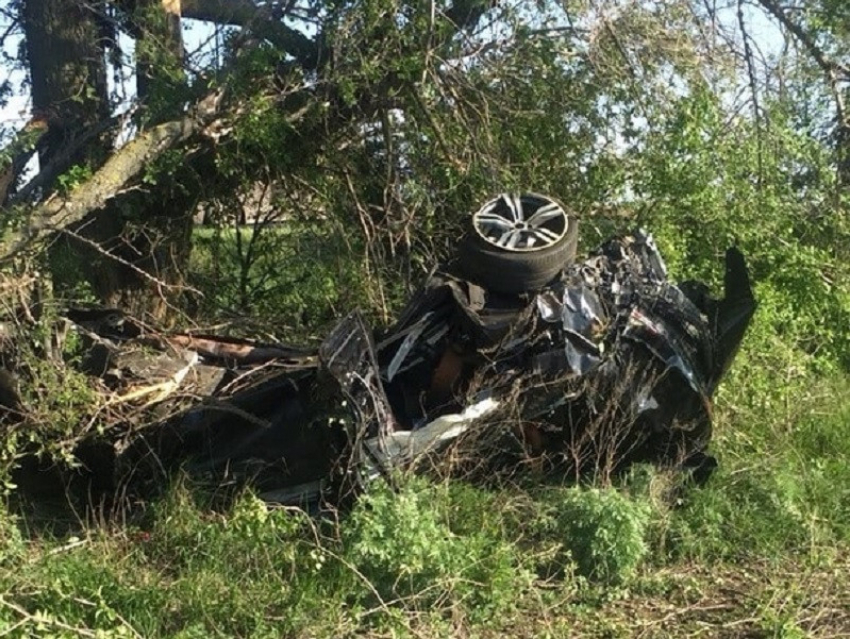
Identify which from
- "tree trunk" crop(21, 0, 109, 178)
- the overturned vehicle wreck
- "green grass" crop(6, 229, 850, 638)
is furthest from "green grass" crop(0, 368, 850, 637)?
"tree trunk" crop(21, 0, 109, 178)

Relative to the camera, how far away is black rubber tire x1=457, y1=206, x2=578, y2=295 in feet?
20.5

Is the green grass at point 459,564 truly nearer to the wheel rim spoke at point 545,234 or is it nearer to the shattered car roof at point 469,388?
the shattered car roof at point 469,388

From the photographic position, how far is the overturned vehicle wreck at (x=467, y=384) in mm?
5797

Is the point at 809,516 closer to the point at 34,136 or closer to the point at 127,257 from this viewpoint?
the point at 34,136

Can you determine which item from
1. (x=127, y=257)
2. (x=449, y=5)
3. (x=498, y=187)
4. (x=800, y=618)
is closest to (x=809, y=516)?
(x=800, y=618)

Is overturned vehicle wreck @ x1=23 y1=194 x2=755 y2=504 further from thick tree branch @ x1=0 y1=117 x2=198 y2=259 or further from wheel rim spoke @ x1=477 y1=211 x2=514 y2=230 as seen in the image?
thick tree branch @ x1=0 y1=117 x2=198 y2=259

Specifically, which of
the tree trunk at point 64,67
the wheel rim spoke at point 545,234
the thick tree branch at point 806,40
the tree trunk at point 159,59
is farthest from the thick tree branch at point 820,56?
→ the tree trunk at point 64,67

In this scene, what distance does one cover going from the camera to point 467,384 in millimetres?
6059

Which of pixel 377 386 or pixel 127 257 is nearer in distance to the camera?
pixel 377 386

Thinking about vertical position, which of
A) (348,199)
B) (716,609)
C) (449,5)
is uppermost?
(449,5)

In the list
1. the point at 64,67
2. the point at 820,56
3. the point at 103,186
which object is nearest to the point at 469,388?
the point at 103,186

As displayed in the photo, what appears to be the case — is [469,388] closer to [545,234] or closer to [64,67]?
[545,234]

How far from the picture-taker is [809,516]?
20.2ft

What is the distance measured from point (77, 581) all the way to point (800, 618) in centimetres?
327
